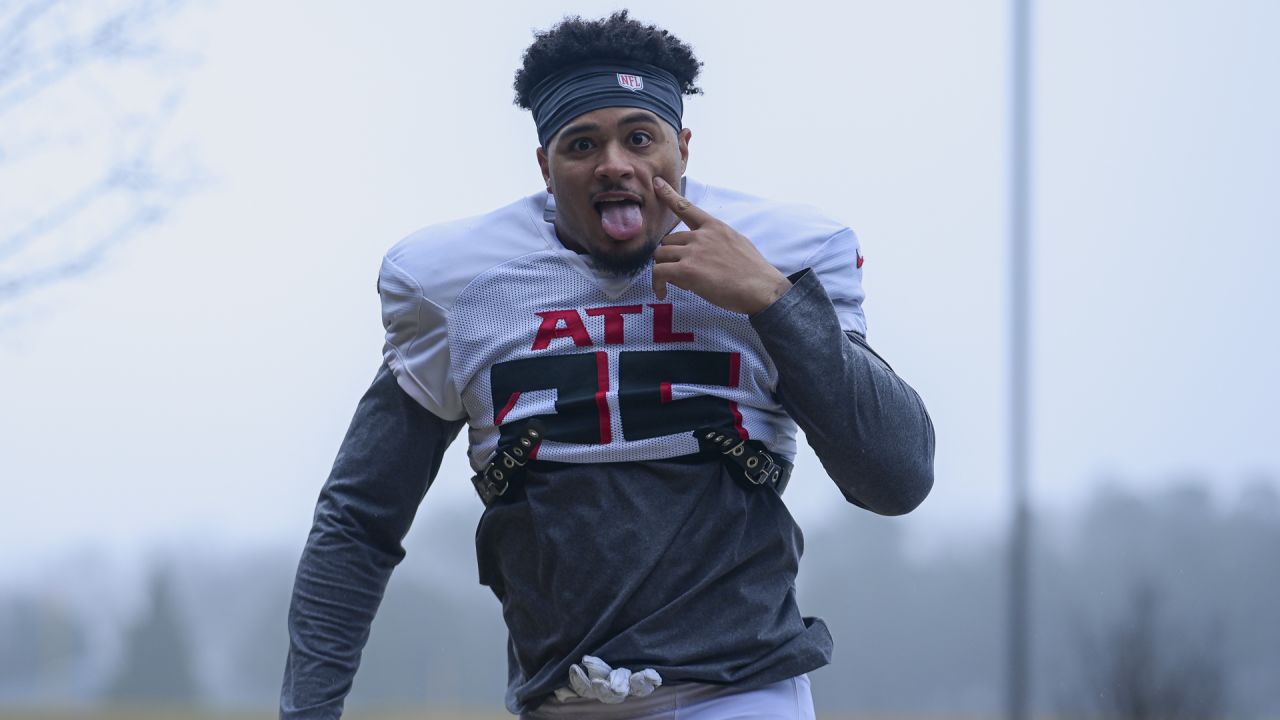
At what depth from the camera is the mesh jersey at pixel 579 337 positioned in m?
1.54

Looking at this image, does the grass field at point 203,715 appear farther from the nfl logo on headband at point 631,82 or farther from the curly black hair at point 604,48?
the nfl logo on headband at point 631,82

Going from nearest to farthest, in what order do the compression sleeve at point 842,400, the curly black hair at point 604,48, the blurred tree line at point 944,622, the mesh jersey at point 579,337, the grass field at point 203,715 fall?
the compression sleeve at point 842,400 < the mesh jersey at point 579,337 < the curly black hair at point 604,48 < the grass field at point 203,715 < the blurred tree line at point 944,622

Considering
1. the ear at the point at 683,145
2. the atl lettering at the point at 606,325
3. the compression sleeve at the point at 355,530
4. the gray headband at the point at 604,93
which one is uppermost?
the gray headband at the point at 604,93

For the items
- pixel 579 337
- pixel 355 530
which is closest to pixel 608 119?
pixel 579 337

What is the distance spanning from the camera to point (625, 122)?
5.21 ft

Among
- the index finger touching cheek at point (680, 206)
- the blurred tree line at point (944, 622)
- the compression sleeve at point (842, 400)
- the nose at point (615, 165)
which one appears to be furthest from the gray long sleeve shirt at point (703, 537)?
the blurred tree line at point (944, 622)

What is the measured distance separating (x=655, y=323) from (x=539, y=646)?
0.37 metres

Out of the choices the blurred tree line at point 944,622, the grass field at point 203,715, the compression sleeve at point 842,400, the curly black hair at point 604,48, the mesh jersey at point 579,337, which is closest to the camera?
the compression sleeve at point 842,400

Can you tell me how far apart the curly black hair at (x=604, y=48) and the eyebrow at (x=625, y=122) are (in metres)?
0.09

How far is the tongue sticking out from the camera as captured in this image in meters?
1.56

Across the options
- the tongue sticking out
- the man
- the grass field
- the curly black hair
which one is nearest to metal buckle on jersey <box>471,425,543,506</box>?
the man

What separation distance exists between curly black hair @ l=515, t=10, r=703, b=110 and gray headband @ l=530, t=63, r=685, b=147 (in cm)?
1

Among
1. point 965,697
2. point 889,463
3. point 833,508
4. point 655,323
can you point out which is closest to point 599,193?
point 655,323

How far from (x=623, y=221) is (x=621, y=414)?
21cm
